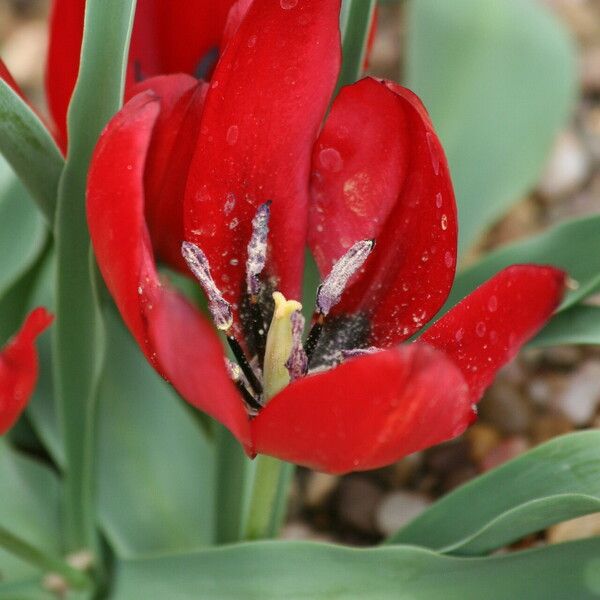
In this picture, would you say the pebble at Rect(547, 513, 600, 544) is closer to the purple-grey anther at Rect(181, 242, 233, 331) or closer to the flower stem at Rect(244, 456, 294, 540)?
the flower stem at Rect(244, 456, 294, 540)

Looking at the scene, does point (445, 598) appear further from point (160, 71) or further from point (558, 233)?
point (160, 71)

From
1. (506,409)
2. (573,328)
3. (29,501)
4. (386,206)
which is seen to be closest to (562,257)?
(573,328)

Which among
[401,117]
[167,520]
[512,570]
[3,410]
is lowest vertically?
[167,520]

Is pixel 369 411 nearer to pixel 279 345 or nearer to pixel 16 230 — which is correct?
pixel 279 345

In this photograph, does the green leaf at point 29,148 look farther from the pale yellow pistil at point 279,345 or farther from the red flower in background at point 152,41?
the pale yellow pistil at point 279,345

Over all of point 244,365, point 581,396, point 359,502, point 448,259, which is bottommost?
point 359,502

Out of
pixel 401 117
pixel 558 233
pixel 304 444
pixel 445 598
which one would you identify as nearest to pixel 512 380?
pixel 558 233
